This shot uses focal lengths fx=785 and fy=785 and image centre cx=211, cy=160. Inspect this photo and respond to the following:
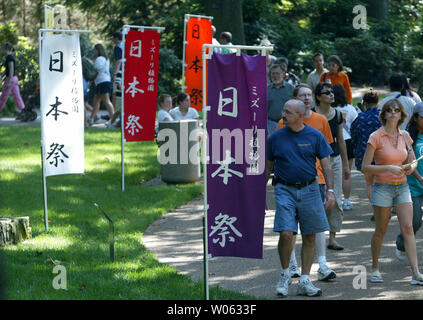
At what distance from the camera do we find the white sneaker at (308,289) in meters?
7.23

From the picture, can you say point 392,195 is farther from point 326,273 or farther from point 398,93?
point 398,93

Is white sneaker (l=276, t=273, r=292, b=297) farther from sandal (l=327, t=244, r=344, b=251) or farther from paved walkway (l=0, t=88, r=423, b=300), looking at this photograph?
sandal (l=327, t=244, r=344, b=251)

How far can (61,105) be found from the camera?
33.0 feet

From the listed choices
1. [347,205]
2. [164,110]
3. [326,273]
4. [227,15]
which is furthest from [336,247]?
[227,15]

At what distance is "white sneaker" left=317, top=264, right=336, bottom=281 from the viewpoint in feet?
25.6

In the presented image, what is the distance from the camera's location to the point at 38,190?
41.3ft

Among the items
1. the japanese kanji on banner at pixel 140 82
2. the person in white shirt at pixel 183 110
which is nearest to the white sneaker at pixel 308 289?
the japanese kanji on banner at pixel 140 82

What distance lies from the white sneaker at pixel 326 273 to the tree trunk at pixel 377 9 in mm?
28788

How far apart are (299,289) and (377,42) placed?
79.9ft

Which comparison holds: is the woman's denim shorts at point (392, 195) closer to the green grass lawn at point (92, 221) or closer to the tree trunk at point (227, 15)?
the green grass lawn at point (92, 221)

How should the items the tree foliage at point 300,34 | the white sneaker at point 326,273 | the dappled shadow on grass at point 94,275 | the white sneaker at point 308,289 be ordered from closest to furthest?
the white sneaker at point 308,289
the dappled shadow on grass at point 94,275
the white sneaker at point 326,273
the tree foliage at point 300,34

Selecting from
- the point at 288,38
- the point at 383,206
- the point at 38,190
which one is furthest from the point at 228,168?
the point at 288,38
